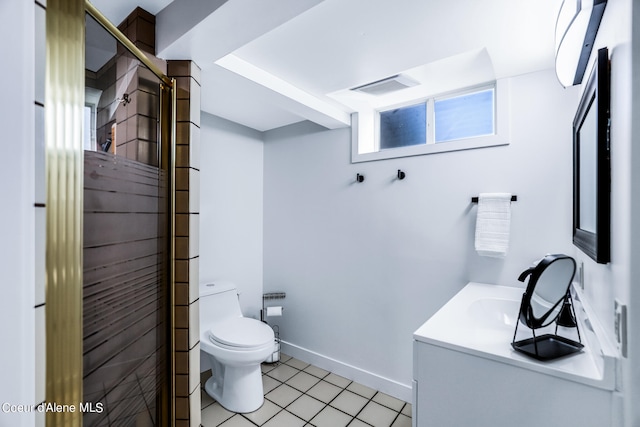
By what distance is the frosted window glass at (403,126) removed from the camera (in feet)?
7.56

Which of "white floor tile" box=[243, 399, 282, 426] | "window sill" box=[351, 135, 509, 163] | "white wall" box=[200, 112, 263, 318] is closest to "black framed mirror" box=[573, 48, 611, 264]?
"window sill" box=[351, 135, 509, 163]

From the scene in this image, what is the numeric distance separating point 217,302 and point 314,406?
103 cm

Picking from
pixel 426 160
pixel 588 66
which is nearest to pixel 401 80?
pixel 426 160

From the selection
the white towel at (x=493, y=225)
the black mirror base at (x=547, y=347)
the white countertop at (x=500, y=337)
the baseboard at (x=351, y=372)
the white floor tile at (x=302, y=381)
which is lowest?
the white floor tile at (x=302, y=381)

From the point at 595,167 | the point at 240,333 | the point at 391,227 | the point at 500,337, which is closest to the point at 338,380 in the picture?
the point at 240,333

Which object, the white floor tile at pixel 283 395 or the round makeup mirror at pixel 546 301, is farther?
the white floor tile at pixel 283 395

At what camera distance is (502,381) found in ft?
3.13

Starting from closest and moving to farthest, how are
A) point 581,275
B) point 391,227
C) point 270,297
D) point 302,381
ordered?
point 581,275, point 391,227, point 302,381, point 270,297

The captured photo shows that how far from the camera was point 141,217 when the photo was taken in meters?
1.26

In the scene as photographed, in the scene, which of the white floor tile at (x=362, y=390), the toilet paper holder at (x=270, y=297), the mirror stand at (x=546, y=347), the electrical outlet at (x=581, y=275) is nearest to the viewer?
the mirror stand at (x=546, y=347)

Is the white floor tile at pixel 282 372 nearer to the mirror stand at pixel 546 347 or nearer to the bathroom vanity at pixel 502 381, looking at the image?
the bathroom vanity at pixel 502 381

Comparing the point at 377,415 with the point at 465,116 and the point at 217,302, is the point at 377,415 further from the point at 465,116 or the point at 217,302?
the point at 465,116

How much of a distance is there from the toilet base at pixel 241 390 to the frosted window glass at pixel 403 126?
1984 millimetres

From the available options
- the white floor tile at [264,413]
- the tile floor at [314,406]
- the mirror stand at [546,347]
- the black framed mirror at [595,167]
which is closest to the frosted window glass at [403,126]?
the black framed mirror at [595,167]
